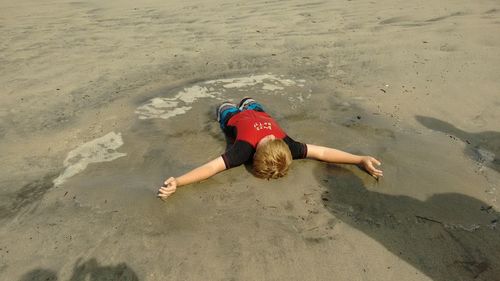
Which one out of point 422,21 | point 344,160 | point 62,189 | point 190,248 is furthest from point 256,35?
point 190,248

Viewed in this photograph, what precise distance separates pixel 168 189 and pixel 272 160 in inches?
30.0

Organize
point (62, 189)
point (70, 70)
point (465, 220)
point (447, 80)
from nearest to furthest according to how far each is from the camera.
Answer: point (465, 220), point (62, 189), point (447, 80), point (70, 70)

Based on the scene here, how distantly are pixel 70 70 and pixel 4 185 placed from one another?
2787 mm

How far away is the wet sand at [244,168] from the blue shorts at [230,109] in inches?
6.8

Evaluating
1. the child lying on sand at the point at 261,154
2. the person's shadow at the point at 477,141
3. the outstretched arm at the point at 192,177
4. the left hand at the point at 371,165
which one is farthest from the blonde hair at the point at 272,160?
the person's shadow at the point at 477,141

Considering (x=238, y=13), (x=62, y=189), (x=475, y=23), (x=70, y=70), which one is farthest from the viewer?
(x=238, y=13)

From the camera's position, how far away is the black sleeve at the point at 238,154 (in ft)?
10.6

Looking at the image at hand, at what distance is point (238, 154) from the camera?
3277 mm

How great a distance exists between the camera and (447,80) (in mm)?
4910

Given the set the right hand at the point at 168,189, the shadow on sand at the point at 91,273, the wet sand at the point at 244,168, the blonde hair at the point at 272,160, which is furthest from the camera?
the blonde hair at the point at 272,160

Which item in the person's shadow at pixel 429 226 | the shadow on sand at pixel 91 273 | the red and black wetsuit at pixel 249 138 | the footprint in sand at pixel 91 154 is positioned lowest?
the footprint in sand at pixel 91 154

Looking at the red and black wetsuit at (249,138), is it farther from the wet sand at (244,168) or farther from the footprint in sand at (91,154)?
the footprint in sand at (91,154)

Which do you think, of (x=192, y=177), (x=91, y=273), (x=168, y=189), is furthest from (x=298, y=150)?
(x=91, y=273)

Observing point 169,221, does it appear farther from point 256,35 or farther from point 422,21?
point 422,21
